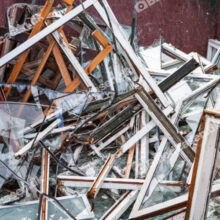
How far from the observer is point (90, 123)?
8.63 feet

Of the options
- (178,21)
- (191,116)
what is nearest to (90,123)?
(191,116)

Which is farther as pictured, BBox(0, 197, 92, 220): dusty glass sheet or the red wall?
the red wall

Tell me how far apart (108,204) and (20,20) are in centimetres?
195

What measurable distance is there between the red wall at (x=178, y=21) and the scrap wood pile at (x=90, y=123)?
1.42 m

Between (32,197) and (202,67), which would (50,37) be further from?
(202,67)

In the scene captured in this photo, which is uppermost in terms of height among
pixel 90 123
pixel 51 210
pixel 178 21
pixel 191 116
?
pixel 178 21

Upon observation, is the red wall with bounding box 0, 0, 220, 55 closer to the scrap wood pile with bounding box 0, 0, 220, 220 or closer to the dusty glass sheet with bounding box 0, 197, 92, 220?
the scrap wood pile with bounding box 0, 0, 220, 220

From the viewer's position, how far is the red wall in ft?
14.4

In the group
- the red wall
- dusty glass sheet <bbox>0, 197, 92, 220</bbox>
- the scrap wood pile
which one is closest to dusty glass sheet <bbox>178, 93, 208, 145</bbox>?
the scrap wood pile

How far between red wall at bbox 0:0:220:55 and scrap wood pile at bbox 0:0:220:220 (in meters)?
1.42

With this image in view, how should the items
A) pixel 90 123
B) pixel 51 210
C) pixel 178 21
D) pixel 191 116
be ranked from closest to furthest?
pixel 51 210 → pixel 90 123 → pixel 191 116 → pixel 178 21

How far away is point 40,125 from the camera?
248 centimetres

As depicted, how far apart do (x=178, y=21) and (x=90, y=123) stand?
2.74 m

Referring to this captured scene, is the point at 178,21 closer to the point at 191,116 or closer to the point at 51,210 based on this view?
the point at 191,116
